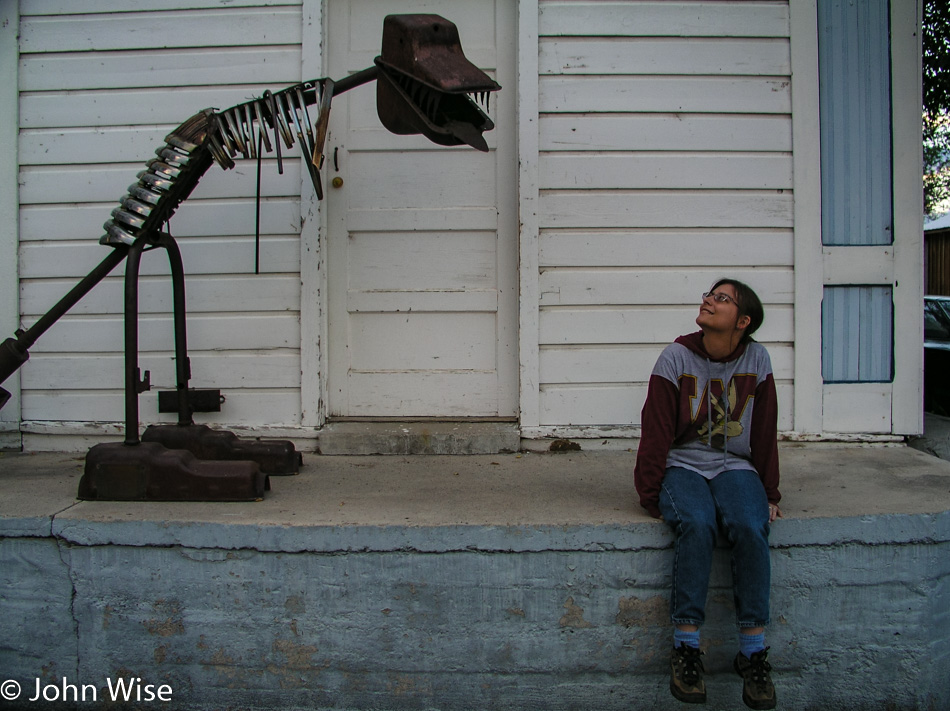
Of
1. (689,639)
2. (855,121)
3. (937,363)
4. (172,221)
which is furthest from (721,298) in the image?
(937,363)

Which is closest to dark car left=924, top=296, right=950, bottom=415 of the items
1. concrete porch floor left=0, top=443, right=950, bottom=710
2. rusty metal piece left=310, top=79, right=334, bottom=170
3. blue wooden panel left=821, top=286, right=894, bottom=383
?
blue wooden panel left=821, top=286, right=894, bottom=383

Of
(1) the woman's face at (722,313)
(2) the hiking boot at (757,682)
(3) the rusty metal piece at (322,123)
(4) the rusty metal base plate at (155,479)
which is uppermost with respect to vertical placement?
(3) the rusty metal piece at (322,123)

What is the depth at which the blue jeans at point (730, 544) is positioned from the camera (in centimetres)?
236

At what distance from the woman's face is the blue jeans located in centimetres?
59

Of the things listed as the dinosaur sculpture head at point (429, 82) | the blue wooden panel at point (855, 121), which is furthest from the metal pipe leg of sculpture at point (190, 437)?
the blue wooden panel at point (855, 121)

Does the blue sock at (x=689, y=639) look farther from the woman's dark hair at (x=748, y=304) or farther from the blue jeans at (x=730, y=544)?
the woman's dark hair at (x=748, y=304)

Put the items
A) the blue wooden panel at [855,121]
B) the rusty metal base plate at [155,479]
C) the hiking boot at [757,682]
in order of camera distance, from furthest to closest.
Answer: the blue wooden panel at [855,121] → the rusty metal base plate at [155,479] → the hiking boot at [757,682]

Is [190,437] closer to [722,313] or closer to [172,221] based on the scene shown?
[172,221]

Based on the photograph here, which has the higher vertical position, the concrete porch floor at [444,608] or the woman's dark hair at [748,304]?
the woman's dark hair at [748,304]

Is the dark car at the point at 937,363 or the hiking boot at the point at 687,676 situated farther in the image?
the dark car at the point at 937,363

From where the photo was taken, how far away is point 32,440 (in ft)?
12.4

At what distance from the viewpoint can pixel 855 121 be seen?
11.9 ft

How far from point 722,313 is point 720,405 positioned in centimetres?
34

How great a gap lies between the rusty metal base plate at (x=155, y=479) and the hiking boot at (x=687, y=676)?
168 cm
